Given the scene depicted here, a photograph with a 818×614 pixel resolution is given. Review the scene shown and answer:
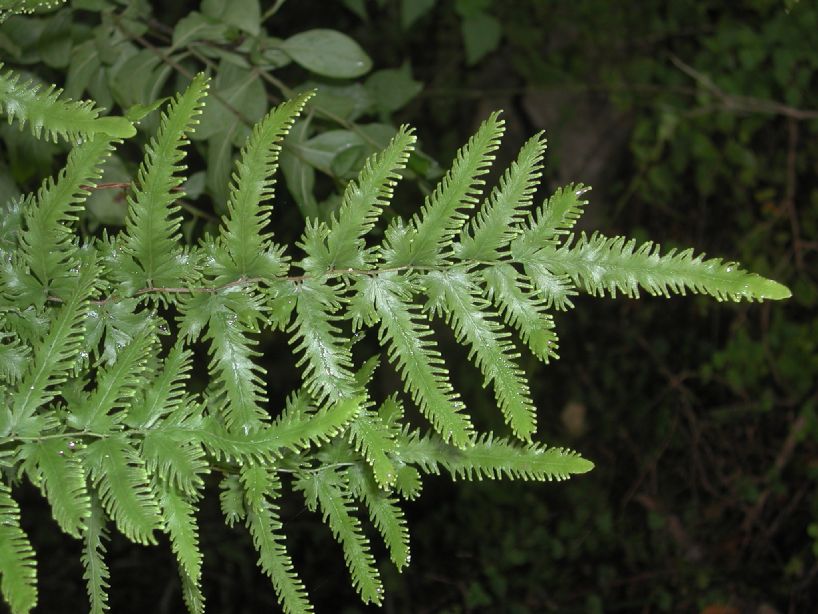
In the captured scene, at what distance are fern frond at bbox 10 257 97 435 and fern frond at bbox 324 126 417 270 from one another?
33 centimetres

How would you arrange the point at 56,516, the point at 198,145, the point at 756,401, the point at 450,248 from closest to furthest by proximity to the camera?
the point at 56,516, the point at 450,248, the point at 198,145, the point at 756,401

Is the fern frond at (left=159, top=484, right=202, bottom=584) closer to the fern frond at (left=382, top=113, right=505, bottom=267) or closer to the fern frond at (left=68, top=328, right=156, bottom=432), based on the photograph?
the fern frond at (left=68, top=328, right=156, bottom=432)

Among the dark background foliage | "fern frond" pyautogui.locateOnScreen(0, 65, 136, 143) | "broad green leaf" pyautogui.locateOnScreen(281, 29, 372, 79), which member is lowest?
the dark background foliage

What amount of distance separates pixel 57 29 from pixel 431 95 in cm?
265

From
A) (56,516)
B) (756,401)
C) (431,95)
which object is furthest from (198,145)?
(756,401)

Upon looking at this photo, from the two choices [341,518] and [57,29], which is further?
[57,29]

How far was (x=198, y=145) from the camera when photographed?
193cm

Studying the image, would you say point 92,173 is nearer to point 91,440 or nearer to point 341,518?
point 91,440

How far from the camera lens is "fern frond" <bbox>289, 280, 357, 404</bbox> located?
115 cm

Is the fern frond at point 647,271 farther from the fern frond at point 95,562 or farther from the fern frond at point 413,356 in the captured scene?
the fern frond at point 95,562

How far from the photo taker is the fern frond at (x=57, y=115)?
1.03 meters

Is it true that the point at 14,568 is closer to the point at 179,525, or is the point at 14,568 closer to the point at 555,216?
the point at 179,525

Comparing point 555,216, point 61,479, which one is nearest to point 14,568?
point 61,479

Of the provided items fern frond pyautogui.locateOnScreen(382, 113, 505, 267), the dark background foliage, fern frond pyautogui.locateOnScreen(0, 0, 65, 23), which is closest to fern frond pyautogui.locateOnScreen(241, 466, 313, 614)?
fern frond pyautogui.locateOnScreen(382, 113, 505, 267)
